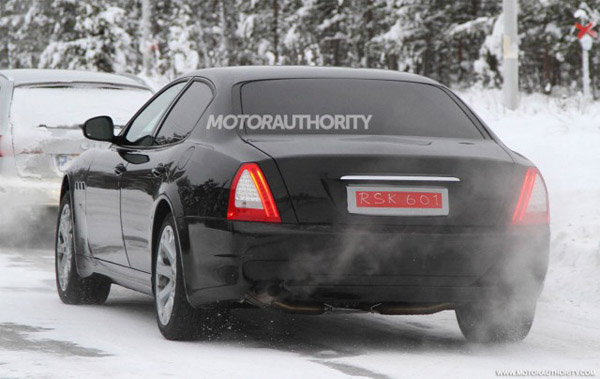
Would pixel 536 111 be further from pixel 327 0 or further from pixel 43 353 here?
pixel 327 0

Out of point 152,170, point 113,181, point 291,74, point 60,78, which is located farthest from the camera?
point 60,78

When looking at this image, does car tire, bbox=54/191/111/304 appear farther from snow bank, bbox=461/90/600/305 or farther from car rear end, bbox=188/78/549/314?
snow bank, bbox=461/90/600/305

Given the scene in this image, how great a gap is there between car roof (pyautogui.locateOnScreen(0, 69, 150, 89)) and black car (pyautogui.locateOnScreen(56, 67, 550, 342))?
20.7 ft

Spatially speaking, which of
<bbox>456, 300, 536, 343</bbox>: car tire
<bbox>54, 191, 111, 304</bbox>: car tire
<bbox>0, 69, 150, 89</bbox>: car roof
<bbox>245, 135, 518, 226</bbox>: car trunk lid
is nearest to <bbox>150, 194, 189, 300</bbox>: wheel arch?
<bbox>245, 135, 518, 226</bbox>: car trunk lid

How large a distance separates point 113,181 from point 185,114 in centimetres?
82

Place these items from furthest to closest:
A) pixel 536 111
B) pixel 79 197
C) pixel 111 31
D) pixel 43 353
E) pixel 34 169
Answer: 1. pixel 111 31
2. pixel 536 111
3. pixel 34 169
4. pixel 79 197
5. pixel 43 353

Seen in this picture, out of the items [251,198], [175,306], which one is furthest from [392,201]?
[175,306]

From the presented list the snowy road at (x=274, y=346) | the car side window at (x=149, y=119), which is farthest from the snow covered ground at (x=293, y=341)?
the car side window at (x=149, y=119)

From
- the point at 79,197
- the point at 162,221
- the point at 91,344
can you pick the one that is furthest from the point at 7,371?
the point at 79,197

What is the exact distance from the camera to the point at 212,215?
21.1 feet

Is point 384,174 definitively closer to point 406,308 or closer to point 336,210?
point 336,210

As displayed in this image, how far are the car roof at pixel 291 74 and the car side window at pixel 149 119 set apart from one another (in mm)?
452

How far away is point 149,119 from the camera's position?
8.30 m

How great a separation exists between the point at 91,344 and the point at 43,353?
42 centimetres
